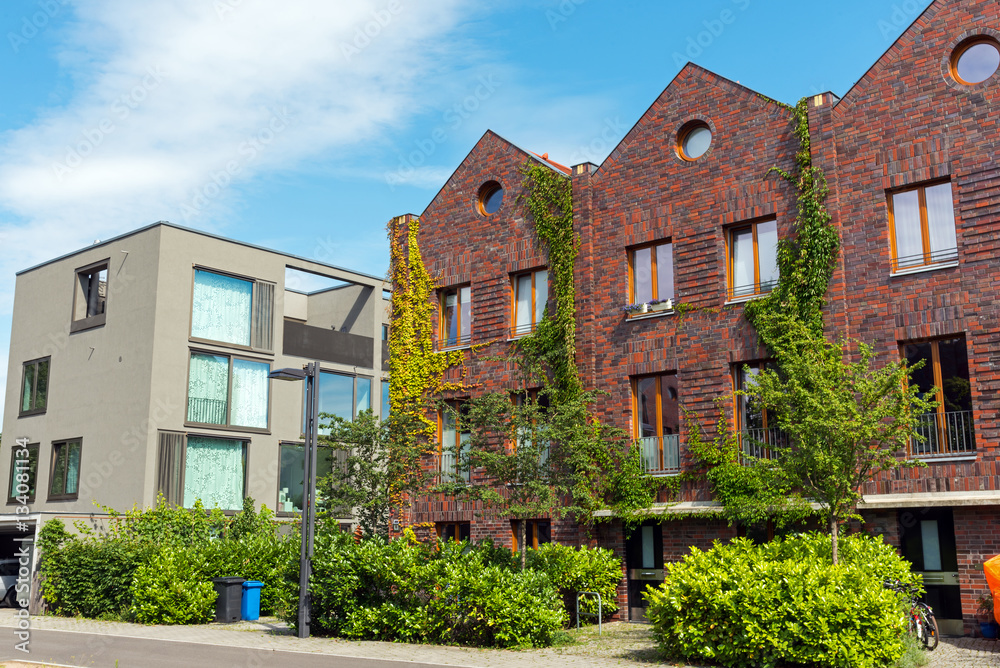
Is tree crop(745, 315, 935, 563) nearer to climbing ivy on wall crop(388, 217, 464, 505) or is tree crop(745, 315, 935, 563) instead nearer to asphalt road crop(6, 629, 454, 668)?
asphalt road crop(6, 629, 454, 668)

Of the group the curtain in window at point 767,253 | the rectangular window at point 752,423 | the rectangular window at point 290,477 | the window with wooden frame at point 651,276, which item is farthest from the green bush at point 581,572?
the rectangular window at point 290,477

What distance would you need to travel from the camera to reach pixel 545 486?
713 inches

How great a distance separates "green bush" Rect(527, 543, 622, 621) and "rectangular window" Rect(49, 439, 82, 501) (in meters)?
17.5

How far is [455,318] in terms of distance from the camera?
24297 millimetres

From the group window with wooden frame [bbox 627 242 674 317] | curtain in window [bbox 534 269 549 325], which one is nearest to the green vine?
window with wooden frame [bbox 627 242 674 317]

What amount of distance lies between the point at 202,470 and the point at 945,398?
71.3 ft

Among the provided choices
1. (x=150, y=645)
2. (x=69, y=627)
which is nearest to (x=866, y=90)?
(x=150, y=645)

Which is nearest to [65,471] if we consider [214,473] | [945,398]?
[214,473]

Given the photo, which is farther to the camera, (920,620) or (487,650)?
(487,650)

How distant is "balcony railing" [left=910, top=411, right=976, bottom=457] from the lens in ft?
53.7

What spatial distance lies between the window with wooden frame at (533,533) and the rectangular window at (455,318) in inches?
186

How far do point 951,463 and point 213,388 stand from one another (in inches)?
864

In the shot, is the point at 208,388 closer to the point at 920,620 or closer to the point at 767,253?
the point at 767,253

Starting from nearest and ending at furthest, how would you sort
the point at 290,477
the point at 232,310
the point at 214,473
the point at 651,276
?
1. the point at 651,276
2. the point at 214,473
3. the point at 232,310
4. the point at 290,477
